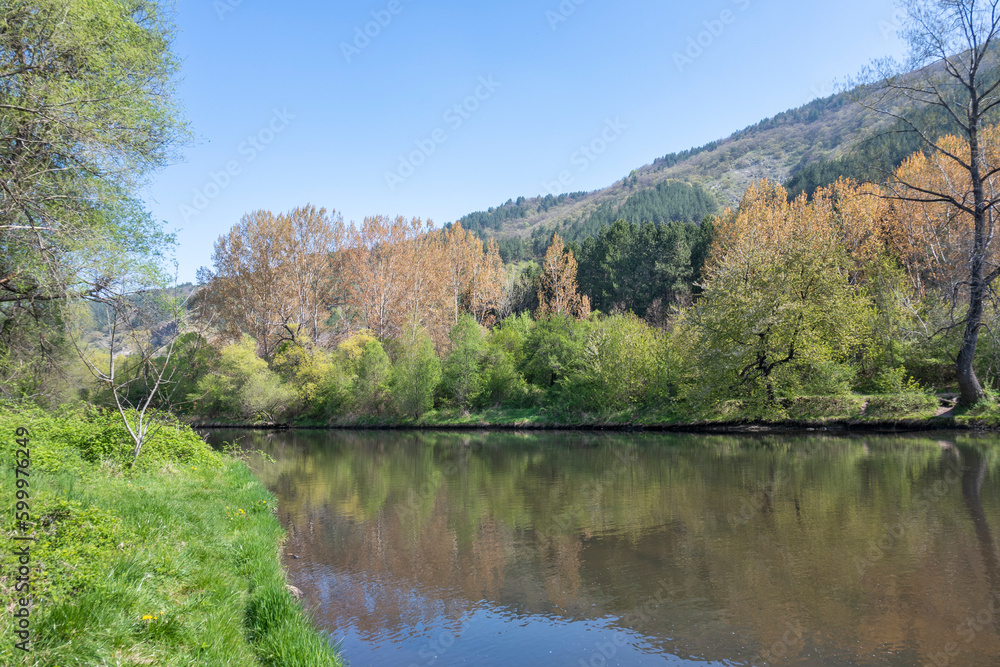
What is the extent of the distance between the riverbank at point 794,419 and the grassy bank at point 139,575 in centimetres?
2982

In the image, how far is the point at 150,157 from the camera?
13.4 m

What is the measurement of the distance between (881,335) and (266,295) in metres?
52.3

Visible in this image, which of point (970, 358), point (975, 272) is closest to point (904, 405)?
point (970, 358)

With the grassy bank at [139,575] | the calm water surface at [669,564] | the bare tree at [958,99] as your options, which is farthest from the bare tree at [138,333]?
the bare tree at [958,99]

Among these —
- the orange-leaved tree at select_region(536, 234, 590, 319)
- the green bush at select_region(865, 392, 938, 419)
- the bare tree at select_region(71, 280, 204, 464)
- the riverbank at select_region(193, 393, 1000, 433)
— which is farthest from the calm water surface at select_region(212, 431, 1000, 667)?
the orange-leaved tree at select_region(536, 234, 590, 319)

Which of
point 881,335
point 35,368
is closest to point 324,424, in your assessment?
point 35,368

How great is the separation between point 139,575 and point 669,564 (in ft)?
26.7

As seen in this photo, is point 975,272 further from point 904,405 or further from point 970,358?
point 904,405

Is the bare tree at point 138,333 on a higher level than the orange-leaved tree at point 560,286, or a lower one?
lower

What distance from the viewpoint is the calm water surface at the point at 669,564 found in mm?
6863

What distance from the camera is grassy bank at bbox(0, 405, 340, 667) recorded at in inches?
169

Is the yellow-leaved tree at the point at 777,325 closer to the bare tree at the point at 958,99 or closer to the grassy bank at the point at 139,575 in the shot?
the bare tree at the point at 958,99

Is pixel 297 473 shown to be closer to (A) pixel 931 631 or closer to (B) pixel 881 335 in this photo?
(A) pixel 931 631

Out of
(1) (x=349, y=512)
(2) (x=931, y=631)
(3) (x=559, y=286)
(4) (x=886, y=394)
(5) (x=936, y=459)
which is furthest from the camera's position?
(3) (x=559, y=286)
